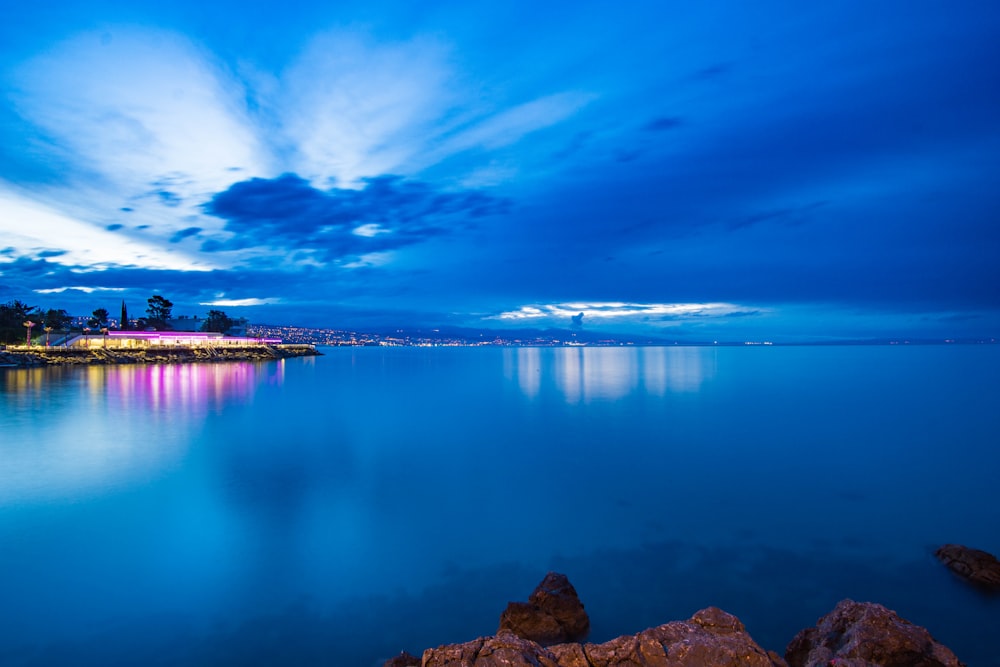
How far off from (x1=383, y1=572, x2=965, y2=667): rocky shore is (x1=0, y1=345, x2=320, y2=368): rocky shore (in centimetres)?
7294

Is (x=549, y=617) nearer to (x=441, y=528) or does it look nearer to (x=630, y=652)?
(x=630, y=652)

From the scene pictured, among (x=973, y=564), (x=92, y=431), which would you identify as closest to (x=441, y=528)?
(x=973, y=564)

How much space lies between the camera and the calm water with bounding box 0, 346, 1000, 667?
7398 mm

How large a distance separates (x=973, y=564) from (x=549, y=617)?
284 inches

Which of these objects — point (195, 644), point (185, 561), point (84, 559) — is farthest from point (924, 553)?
point (84, 559)

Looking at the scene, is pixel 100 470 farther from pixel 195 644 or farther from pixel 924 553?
pixel 924 553

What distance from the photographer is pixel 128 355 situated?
7338 centimetres

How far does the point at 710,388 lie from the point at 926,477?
1032 inches

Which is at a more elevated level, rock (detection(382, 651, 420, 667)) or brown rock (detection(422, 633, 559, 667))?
brown rock (detection(422, 633, 559, 667))

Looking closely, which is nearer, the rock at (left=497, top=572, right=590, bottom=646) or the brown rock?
the brown rock

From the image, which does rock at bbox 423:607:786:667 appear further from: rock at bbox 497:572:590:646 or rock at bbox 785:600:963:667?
rock at bbox 497:572:590:646

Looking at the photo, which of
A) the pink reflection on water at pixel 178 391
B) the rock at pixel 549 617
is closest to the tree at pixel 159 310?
the pink reflection on water at pixel 178 391

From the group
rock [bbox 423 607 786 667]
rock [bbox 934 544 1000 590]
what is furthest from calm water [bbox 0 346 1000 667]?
rock [bbox 423 607 786 667]

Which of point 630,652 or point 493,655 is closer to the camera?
point 493,655
